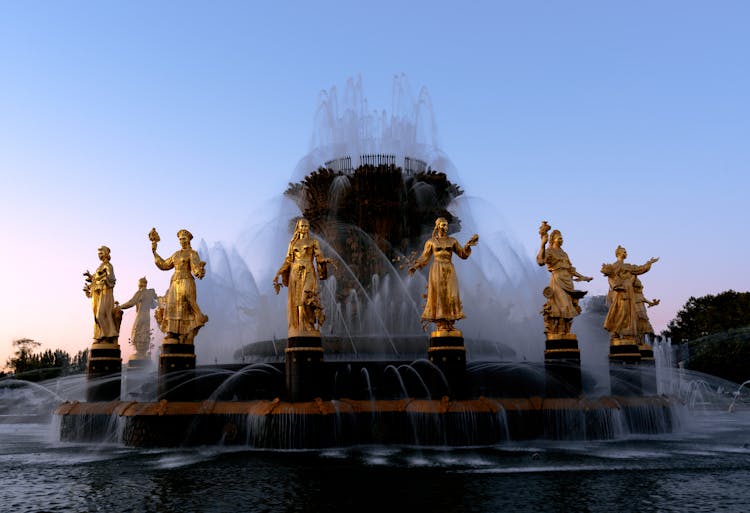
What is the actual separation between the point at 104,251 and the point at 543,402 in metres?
14.6

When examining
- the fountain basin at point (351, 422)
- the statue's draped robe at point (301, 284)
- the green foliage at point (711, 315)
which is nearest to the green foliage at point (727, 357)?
the green foliage at point (711, 315)

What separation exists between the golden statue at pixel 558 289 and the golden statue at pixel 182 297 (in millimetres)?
9991

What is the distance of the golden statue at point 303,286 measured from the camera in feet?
53.4

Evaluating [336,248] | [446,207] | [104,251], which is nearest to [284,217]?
[336,248]

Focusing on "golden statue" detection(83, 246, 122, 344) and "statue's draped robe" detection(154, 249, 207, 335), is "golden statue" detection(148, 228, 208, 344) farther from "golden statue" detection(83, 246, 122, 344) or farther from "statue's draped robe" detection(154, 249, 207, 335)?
"golden statue" detection(83, 246, 122, 344)

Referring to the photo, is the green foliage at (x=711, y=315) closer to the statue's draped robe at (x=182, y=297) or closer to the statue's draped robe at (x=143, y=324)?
the statue's draped robe at (x=143, y=324)

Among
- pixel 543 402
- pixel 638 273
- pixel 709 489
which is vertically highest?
pixel 638 273

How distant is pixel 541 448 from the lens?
14.9 meters

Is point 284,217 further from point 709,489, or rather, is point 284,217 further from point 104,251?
point 709,489

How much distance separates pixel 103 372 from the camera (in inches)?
798

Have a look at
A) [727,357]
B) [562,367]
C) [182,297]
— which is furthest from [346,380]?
[727,357]

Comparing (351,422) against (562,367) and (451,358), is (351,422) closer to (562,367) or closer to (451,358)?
(451,358)

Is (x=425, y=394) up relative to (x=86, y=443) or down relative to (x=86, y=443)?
up

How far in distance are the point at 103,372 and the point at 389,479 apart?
12982 mm
